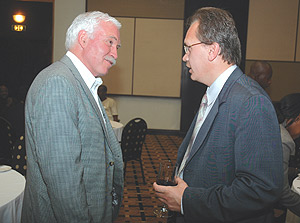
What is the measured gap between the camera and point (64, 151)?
1.31 m

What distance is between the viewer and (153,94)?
26.9 feet

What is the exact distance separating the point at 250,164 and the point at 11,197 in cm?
146

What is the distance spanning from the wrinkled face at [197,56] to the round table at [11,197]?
1.31 m

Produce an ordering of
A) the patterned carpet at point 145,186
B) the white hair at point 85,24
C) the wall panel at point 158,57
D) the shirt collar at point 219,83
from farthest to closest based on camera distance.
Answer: the wall panel at point 158,57 → the patterned carpet at point 145,186 → the white hair at point 85,24 → the shirt collar at point 219,83

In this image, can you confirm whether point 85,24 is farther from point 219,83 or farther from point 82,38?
point 219,83

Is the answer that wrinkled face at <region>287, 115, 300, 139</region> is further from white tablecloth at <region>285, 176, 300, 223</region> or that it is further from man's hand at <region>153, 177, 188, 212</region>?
man's hand at <region>153, 177, 188, 212</region>

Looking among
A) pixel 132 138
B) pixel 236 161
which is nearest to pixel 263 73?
pixel 132 138

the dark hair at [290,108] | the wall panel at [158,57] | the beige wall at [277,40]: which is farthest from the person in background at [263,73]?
the wall panel at [158,57]

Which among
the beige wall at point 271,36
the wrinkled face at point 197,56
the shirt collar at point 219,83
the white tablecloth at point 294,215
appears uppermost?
the beige wall at point 271,36

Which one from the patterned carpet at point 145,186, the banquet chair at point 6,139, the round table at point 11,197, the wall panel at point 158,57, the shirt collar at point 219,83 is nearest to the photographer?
the shirt collar at point 219,83

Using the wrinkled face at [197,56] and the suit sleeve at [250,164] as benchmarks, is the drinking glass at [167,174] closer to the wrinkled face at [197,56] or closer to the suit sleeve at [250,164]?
the suit sleeve at [250,164]

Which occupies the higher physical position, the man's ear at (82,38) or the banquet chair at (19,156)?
the man's ear at (82,38)

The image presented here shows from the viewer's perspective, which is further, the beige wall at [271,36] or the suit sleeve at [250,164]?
the beige wall at [271,36]

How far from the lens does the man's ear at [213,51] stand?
1382mm
